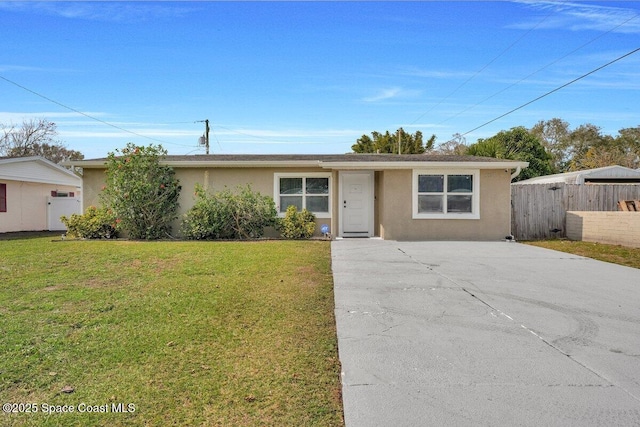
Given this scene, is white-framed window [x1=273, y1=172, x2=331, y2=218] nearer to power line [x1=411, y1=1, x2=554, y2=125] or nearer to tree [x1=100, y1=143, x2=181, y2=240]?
tree [x1=100, y1=143, x2=181, y2=240]

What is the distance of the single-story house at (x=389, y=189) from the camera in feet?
43.2

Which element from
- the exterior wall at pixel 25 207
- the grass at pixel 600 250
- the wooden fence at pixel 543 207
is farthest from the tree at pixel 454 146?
the exterior wall at pixel 25 207

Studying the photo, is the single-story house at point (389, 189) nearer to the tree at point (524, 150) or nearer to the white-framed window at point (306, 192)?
the white-framed window at point (306, 192)

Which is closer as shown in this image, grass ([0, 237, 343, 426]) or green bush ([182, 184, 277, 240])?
grass ([0, 237, 343, 426])

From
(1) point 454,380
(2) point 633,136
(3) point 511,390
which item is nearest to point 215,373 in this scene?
(1) point 454,380

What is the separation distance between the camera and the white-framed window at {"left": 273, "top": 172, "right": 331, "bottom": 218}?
1388 cm

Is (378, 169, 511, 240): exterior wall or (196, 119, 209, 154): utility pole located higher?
(196, 119, 209, 154): utility pole

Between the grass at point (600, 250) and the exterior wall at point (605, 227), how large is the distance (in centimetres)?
32

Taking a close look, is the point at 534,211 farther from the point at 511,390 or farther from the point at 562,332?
the point at 511,390

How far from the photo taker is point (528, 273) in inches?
304

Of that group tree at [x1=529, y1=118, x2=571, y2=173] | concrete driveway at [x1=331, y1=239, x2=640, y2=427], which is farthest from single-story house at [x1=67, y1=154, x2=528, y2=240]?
Answer: tree at [x1=529, y1=118, x2=571, y2=173]

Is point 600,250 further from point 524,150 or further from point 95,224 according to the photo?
point 524,150

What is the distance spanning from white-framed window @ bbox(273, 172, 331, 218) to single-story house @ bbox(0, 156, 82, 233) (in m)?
8.86

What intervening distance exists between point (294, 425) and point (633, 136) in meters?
45.9
